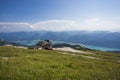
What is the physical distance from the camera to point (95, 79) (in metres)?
15.4

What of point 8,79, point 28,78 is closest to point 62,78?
point 28,78

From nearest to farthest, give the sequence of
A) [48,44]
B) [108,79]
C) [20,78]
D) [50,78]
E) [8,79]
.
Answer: [8,79] → [20,78] → [50,78] → [108,79] → [48,44]

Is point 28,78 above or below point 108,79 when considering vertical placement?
above

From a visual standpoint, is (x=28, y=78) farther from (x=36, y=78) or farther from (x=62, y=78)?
(x=62, y=78)

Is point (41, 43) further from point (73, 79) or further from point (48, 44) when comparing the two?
point (73, 79)

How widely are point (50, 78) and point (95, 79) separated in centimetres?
441

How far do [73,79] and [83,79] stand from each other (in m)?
1.16

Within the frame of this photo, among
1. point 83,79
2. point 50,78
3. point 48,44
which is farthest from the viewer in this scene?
point 48,44

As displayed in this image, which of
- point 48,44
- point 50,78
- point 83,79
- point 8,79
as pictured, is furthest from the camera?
point 48,44

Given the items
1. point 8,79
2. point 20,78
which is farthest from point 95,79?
point 8,79

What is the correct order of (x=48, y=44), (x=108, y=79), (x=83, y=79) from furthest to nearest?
(x=48, y=44)
(x=108, y=79)
(x=83, y=79)

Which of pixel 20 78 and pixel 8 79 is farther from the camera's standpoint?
pixel 20 78

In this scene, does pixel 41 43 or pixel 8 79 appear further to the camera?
pixel 41 43

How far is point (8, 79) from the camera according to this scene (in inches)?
462
